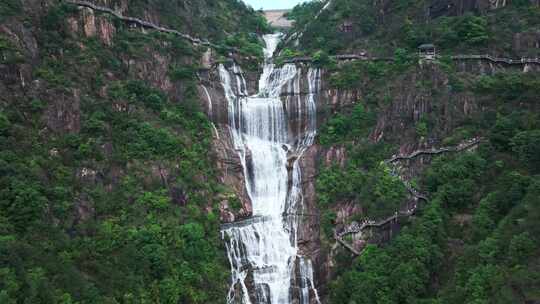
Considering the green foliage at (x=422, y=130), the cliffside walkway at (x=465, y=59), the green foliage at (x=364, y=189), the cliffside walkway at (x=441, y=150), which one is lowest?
the green foliage at (x=364, y=189)

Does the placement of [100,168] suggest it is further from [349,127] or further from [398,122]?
[398,122]

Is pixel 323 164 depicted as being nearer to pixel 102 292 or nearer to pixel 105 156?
pixel 105 156

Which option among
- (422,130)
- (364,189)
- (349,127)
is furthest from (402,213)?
(349,127)

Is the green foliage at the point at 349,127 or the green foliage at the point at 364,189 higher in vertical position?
the green foliage at the point at 349,127

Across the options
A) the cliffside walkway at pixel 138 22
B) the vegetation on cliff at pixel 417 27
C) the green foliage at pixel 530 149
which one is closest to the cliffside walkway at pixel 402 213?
the green foliage at pixel 530 149

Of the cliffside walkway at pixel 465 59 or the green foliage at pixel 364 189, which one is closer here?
the green foliage at pixel 364 189

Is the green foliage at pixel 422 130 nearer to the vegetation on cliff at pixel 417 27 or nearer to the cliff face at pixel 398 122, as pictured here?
the cliff face at pixel 398 122

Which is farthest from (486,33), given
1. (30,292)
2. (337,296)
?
(30,292)

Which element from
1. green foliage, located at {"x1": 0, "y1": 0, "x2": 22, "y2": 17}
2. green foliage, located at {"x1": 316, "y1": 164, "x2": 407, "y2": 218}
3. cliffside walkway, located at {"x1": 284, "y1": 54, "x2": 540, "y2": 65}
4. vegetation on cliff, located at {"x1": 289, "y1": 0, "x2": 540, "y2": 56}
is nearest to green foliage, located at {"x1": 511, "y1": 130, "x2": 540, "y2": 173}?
green foliage, located at {"x1": 316, "y1": 164, "x2": 407, "y2": 218}

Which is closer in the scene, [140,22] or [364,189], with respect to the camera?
[364,189]
